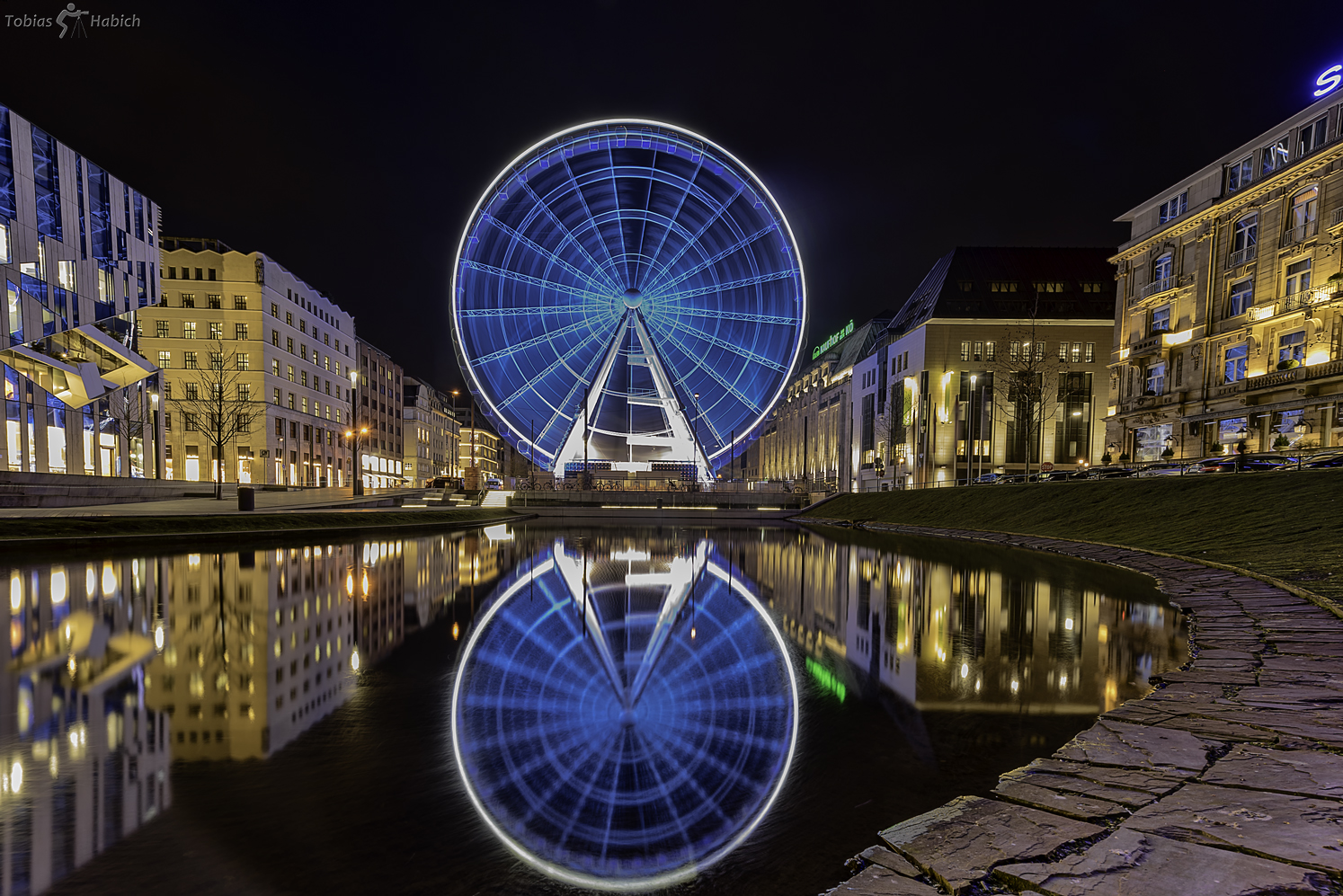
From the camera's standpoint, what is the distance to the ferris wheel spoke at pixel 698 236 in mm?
39062

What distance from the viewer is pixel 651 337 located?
135 ft

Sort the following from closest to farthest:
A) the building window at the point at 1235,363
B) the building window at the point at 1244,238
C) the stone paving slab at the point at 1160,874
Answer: the stone paving slab at the point at 1160,874
the building window at the point at 1244,238
the building window at the point at 1235,363

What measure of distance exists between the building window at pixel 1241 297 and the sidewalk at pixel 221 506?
5458 cm

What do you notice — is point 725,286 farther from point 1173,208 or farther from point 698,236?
point 1173,208

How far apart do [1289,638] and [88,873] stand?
428 inches

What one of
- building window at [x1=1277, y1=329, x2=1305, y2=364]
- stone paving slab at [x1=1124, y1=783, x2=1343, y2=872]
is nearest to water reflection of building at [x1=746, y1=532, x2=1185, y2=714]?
stone paving slab at [x1=1124, y1=783, x2=1343, y2=872]


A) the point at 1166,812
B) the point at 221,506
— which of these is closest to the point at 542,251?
A: the point at 221,506

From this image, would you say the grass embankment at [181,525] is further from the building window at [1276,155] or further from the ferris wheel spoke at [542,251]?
the building window at [1276,155]

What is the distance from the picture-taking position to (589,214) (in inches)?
1533

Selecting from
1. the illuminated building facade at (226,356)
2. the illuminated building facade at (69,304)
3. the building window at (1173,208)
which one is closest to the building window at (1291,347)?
the building window at (1173,208)

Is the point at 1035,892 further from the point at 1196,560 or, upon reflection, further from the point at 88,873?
the point at 1196,560

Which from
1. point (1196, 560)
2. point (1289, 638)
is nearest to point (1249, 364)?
point (1196, 560)

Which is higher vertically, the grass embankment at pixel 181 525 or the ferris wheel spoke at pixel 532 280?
the ferris wheel spoke at pixel 532 280

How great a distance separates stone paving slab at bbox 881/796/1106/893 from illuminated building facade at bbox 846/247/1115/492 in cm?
6173
